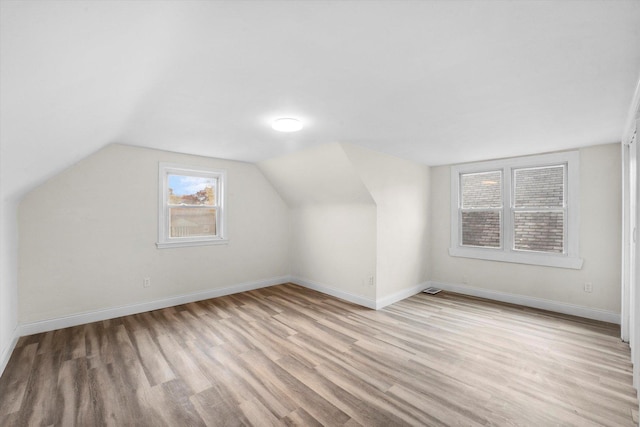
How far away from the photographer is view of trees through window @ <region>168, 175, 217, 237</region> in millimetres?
4164

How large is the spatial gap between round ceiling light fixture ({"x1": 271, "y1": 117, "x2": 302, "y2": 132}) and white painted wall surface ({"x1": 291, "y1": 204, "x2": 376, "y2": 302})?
1782 millimetres

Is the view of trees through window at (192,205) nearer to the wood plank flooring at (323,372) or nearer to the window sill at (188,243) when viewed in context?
the window sill at (188,243)

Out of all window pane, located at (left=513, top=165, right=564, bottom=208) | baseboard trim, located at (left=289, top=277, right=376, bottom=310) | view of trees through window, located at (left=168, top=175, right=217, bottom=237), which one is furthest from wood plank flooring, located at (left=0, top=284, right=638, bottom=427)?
window pane, located at (left=513, top=165, right=564, bottom=208)

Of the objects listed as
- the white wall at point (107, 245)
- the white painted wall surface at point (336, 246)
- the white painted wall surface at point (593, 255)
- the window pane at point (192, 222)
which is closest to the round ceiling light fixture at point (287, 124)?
the white painted wall surface at point (336, 246)

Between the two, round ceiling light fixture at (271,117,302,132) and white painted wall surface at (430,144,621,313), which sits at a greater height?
round ceiling light fixture at (271,117,302,132)

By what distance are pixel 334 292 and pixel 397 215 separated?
1582 millimetres

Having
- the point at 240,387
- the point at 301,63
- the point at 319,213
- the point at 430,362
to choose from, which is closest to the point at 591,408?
the point at 430,362

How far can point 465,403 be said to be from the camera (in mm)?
2006

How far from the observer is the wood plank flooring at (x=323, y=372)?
6.23 feet

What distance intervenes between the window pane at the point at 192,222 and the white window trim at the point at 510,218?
159 inches

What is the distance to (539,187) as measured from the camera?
159 inches

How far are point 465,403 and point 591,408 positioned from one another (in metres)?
0.86

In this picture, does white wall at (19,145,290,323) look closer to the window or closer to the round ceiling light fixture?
the window

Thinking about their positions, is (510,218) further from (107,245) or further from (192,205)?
(107,245)
